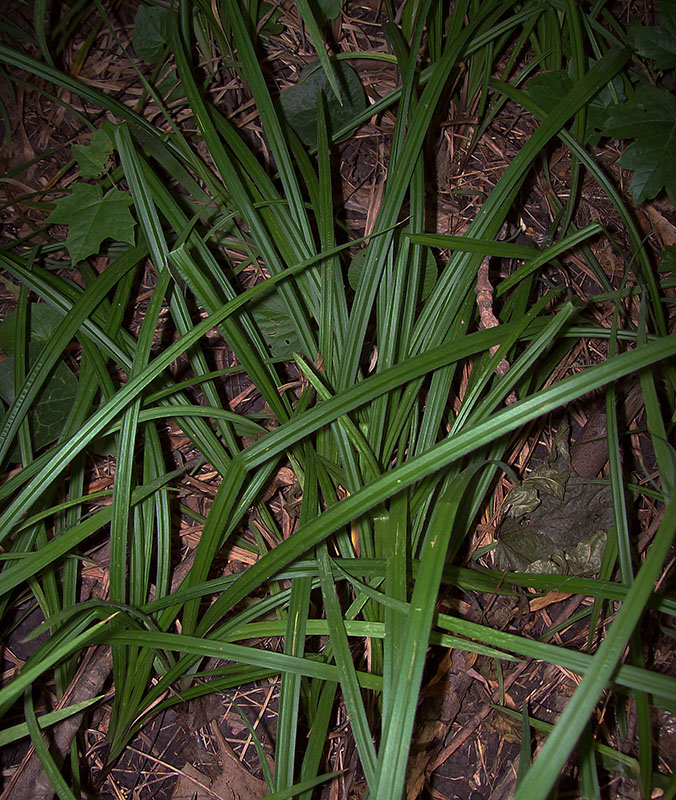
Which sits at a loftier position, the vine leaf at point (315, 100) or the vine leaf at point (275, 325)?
the vine leaf at point (315, 100)

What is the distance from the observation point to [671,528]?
72 cm

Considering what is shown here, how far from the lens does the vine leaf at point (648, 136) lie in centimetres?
126

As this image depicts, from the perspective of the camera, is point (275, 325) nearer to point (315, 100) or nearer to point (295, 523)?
point (295, 523)

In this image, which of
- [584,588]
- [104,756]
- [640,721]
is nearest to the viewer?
[640,721]

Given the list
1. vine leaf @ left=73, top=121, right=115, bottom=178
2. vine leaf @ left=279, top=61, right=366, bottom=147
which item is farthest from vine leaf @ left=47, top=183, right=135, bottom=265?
vine leaf @ left=279, top=61, right=366, bottom=147

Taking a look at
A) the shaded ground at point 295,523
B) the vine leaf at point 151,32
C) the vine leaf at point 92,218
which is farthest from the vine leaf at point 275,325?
the vine leaf at point 151,32

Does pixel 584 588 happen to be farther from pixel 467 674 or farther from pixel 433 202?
pixel 433 202

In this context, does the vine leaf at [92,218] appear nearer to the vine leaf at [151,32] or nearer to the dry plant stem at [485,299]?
the vine leaf at [151,32]

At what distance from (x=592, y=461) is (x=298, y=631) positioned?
825 millimetres

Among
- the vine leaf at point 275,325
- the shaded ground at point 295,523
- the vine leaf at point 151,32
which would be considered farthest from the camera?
the vine leaf at point 151,32

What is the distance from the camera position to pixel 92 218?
1279mm

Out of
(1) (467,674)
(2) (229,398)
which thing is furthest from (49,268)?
(1) (467,674)

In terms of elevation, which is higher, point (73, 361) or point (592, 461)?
point (73, 361)

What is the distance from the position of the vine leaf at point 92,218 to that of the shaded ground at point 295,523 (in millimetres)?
167
